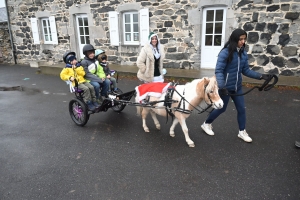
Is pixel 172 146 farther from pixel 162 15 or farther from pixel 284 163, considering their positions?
pixel 162 15

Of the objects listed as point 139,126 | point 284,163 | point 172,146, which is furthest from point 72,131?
point 284,163

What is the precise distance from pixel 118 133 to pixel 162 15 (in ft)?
20.6

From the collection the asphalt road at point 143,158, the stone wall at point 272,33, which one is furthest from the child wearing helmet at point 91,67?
the stone wall at point 272,33

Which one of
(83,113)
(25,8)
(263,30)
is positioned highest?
(25,8)

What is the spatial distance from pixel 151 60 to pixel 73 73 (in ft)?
5.44

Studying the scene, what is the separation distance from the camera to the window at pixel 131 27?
10125mm

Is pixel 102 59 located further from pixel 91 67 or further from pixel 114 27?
pixel 114 27

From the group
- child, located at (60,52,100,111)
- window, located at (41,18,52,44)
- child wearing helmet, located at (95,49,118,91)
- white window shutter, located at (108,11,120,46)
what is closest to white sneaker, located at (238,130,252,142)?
child, located at (60,52,100,111)

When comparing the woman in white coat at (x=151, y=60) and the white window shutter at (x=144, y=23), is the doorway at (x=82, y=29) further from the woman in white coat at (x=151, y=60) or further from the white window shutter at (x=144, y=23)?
the woman in white coat at (x=151, y=60)

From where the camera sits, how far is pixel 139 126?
4.93 meters

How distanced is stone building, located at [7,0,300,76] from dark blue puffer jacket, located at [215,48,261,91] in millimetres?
4820

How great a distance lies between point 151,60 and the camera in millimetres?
4852

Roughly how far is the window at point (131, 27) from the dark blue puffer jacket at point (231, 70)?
285 inches

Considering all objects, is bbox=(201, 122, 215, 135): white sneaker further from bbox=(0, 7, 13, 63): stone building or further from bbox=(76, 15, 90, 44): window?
bbox=(0, 7, 13, 63): stone building
